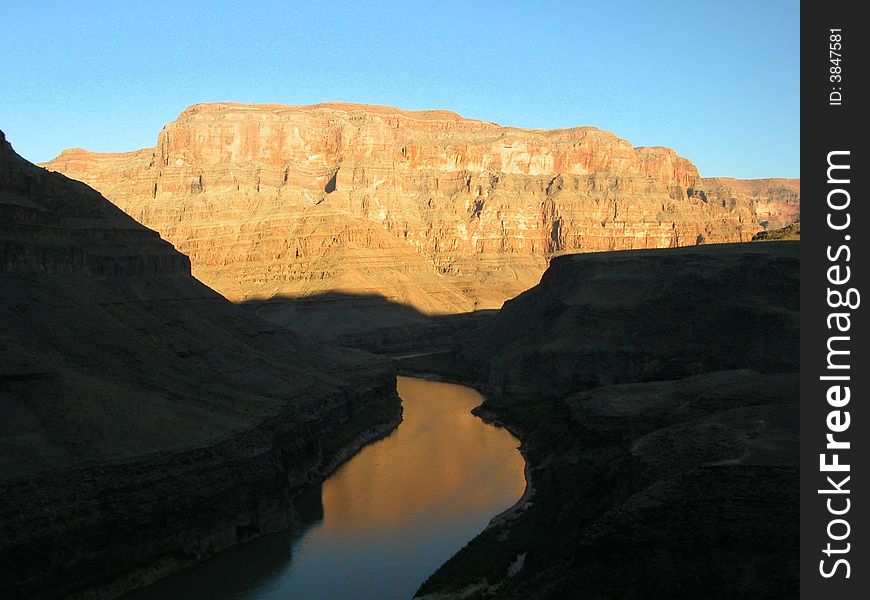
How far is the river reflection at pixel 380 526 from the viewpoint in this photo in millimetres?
36812

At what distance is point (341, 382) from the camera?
234 ft

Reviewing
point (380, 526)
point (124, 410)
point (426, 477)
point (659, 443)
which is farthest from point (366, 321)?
point (659, 443)

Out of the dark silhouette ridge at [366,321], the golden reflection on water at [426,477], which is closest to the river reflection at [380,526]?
the golden reflection on water at [426,477]

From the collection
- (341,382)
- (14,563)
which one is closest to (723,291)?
(341,382)

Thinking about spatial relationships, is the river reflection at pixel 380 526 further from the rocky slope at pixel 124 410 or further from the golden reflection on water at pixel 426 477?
the rocky slope at pixel 124 410

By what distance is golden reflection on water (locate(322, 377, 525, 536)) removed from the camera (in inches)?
1842

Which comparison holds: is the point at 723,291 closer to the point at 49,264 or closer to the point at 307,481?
the point at 307,481

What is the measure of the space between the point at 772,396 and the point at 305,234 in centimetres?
13311

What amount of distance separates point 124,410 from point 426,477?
2048cm

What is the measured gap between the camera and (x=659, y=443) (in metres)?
32.7

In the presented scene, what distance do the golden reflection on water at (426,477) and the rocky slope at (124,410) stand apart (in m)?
2.36

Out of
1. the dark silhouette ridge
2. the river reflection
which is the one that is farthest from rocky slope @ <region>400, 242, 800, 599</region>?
the dark silhouette ridge

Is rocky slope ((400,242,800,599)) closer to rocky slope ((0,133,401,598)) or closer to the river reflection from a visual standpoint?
the river reflection

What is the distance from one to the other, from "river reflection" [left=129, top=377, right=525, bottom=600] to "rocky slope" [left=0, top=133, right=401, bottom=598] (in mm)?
1495
